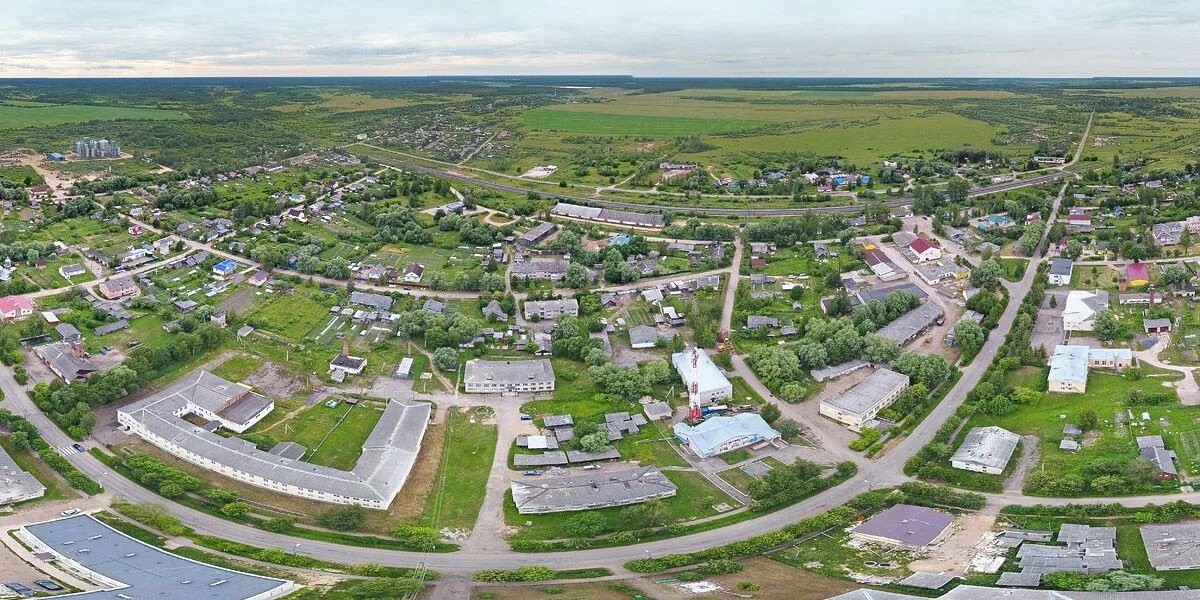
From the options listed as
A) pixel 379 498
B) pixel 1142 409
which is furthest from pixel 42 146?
pixel 1142 409

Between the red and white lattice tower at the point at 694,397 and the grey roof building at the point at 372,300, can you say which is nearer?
the red and white lattice tower at the point at 694,397

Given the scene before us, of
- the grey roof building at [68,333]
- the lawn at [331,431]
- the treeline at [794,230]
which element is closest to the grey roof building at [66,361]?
the grey roof building at [68,333]

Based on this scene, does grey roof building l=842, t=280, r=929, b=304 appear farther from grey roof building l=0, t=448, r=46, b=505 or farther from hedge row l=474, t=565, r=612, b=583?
grey roof building l=0, t=448, r=46, b=505

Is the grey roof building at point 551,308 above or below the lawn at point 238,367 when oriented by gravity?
above

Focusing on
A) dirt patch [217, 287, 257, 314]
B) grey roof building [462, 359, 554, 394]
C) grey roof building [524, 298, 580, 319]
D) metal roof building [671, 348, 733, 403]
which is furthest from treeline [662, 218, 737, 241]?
dirt patch [217, 287, 257, 314]

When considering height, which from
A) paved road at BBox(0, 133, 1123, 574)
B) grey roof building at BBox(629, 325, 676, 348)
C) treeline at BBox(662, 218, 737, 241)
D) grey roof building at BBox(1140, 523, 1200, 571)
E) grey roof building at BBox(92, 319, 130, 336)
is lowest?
paved road at BBox(0, 133, 1123, 574)

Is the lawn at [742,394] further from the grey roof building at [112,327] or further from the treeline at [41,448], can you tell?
the grey roof building at [112,327]

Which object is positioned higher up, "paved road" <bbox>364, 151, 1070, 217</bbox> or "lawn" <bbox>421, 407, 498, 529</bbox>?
"paved road" <bbox>364, 151, 1070, 217</bbox>
